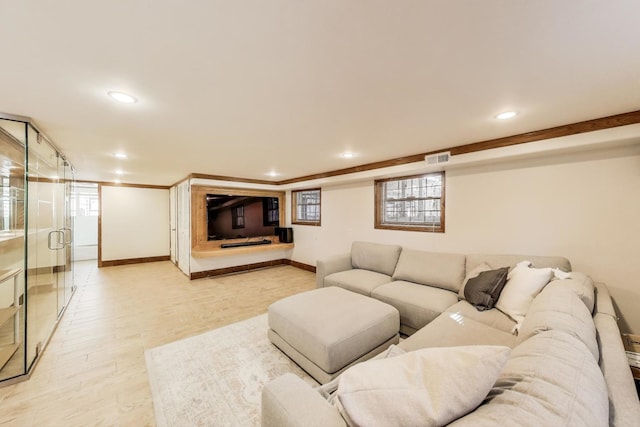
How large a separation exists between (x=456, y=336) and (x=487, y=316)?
577 mm

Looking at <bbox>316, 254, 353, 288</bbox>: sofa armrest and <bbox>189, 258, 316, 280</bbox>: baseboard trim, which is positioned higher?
<bbox>316, 254, 353, 288</bbox>: sofa armrest

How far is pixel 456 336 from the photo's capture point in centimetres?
177

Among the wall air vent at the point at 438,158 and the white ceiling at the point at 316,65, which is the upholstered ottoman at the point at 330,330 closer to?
the white ceiling at the point at 316,65

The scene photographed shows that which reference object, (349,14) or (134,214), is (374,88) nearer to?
(349,14)

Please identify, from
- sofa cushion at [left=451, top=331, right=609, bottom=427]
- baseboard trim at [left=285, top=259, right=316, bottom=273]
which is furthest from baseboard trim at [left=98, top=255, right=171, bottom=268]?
sofa cushion at [left=451, top=331, right=609, bottom=427]

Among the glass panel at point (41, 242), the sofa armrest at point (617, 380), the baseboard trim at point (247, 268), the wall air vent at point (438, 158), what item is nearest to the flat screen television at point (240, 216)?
the baseboard trim at point (247, 268)

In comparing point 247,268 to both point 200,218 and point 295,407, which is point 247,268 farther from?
point 295,407

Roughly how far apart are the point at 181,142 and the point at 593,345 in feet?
12.0

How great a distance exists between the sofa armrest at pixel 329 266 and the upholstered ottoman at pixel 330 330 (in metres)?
1.02

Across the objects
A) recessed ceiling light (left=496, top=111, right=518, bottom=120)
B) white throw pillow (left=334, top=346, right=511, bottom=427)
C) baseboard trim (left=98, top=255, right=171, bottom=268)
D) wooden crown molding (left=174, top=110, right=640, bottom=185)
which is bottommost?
baseboard trim (left=98, top=255, right=171, bottom=268)

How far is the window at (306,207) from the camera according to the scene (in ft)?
19.0

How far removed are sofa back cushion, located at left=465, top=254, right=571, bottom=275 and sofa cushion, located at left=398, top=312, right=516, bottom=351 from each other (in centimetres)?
96

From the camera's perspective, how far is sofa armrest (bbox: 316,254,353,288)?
3.62m

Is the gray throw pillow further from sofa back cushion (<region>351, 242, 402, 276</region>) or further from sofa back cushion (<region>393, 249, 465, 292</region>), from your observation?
sofa back cushion (<region>351, 242, 402, 276</region>)
